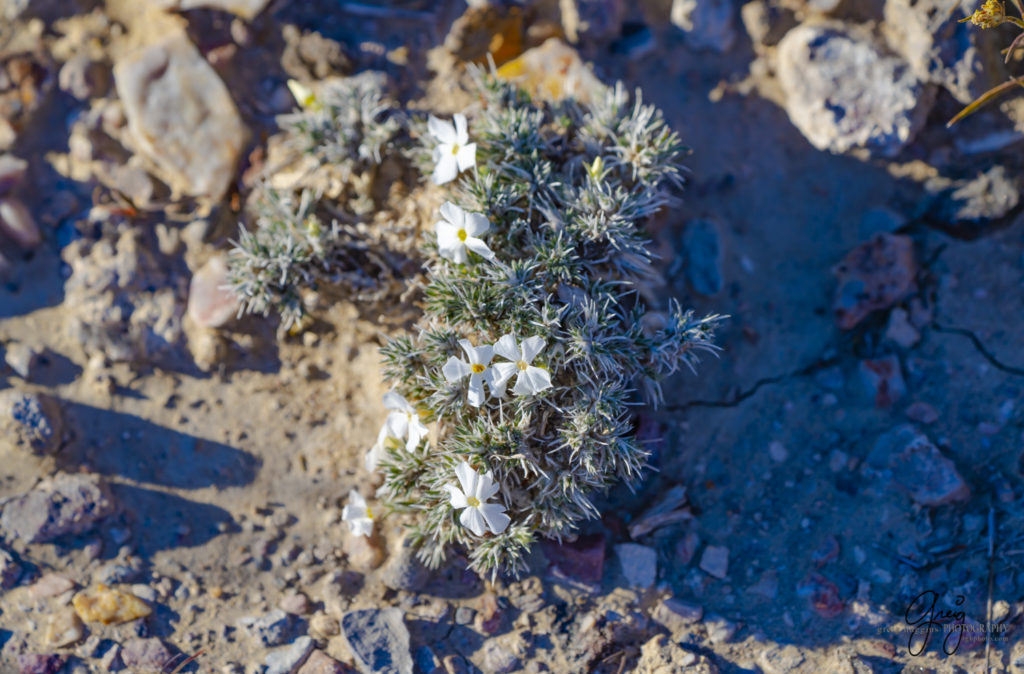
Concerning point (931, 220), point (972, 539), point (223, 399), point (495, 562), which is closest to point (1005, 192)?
point (931, 220)

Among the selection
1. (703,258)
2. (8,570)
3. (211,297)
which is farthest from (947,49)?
(8,570)

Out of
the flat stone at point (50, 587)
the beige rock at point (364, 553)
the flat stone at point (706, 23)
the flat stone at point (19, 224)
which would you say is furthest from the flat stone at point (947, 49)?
the flat stone at point (50, 587)

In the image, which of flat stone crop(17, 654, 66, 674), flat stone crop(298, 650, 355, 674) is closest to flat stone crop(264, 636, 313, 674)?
flat stone crop(298, 650, 355, 674)

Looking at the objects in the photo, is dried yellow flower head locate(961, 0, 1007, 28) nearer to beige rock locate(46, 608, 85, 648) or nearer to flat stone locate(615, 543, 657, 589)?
flat stone locate(615, 543, 657, 589)

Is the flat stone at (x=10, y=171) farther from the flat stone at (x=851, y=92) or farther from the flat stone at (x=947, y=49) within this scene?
the flat stone at (x=947, y=49)

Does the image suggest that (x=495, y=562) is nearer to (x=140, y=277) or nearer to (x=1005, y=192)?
(x=140, y=277)
